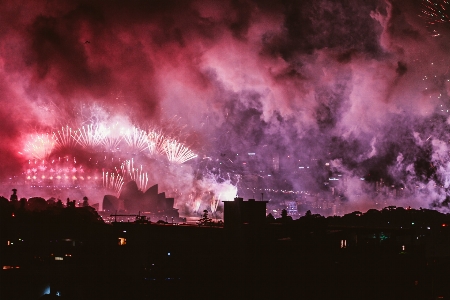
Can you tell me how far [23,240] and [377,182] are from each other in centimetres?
4755

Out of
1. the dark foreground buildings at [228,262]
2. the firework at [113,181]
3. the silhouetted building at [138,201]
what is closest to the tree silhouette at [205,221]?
the dark foreground buildings at [228,262]

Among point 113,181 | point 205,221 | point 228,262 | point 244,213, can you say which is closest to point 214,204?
point 113,181

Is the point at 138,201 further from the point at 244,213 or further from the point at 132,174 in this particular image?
A: the point at 244,213

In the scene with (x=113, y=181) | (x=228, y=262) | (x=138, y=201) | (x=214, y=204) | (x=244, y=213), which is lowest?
(x=228, y=262)

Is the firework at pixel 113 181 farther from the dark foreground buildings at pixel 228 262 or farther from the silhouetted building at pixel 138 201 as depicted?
the dark foreground buildings at pixel 228 262

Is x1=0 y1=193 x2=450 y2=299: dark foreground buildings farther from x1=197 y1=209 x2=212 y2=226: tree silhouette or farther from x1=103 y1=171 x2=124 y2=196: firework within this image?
x1=103 y1=171 x2=124 y2=196: firework

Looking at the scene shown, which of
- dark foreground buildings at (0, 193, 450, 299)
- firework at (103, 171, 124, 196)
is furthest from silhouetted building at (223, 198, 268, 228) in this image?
firework at (103, 171, 124, 196)

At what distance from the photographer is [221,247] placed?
22172 millimetres

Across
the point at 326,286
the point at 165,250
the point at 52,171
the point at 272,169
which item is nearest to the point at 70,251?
the point at 165,250

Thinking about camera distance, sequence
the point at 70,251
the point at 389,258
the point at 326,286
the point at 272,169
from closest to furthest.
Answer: the point at 326,286
the point at 389,258
the point at 70,251
the point at 272,169

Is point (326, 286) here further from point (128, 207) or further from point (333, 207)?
point (333, 207)

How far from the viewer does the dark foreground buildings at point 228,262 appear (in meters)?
20.9

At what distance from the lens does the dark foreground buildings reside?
20.9 metres

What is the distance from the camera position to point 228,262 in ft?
69.5
